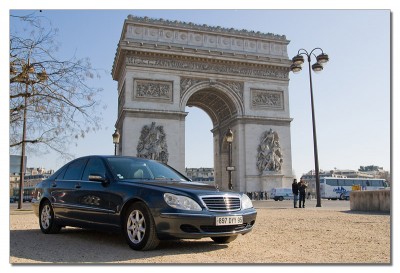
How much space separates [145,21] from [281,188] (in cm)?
1674

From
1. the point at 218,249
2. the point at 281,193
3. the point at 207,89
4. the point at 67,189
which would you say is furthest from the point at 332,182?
the point at 218,249

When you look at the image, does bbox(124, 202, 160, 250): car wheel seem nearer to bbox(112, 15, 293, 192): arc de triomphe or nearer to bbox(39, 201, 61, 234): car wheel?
bbox(39, 201, 61, 234): car wheel

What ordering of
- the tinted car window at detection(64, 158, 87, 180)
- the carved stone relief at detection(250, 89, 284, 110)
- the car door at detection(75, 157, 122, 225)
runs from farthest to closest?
the carved stone relief at detection(250, 89, 284, 110) → the tinted car window at detection(64, 158, 87, 180) → the car door at detection(75, 157, 122, 225)

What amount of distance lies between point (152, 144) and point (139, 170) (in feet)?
80.5

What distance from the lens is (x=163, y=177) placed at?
6.62 metres

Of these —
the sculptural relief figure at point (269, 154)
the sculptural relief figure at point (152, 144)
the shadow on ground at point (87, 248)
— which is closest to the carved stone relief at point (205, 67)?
the sculptural relief figure at point (152, 144)

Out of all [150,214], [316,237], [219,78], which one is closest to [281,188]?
[219,78]

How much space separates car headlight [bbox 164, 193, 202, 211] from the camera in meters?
5.32

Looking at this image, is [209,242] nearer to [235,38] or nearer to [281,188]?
[281,188]

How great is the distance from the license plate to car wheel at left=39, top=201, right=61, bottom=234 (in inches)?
136

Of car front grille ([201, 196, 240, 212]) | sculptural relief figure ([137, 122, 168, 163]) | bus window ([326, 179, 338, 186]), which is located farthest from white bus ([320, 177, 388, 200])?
car front grille ([201, 196, 240, 212])

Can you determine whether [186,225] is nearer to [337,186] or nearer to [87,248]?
[87,248]

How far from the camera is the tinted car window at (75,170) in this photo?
23.7 ft

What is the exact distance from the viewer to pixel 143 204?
5.54 m
